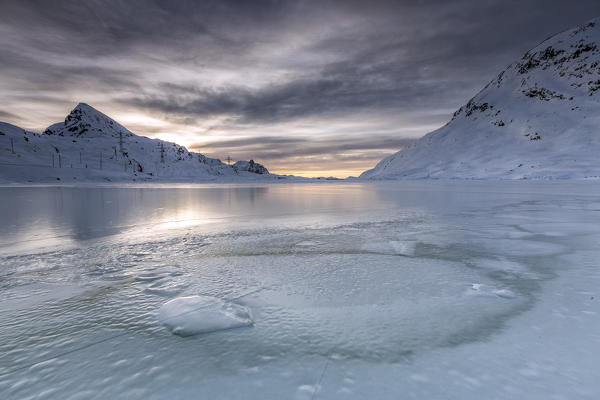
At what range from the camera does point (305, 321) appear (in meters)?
2.62

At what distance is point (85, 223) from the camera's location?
8.20 meters

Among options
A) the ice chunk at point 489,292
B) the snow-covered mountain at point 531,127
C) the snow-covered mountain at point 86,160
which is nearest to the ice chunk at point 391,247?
the ice chunk at point 489,292

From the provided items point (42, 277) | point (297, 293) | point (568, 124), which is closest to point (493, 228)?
point (297, 293)

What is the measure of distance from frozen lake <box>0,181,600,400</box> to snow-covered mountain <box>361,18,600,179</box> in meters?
77.1

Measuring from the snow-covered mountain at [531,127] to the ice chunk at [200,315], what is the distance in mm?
79735

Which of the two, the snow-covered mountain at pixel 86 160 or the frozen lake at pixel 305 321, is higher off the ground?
the snow-covered mountain at pixel 86 160

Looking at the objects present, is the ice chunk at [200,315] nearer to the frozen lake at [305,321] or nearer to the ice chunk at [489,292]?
the frozen lake at [305,321]

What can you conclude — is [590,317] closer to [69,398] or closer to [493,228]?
[69,398]

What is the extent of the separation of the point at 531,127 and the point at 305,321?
126372 millimetres

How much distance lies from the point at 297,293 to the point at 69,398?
6.64 ft

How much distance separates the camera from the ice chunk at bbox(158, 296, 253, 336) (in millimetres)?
2537

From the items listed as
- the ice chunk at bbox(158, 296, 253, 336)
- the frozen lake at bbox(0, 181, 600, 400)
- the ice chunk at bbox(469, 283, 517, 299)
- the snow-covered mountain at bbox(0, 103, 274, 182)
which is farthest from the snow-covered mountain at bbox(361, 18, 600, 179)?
the snow-covered mountain at bbox(0, 103, 274, 182)

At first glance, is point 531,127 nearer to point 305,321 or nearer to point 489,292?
point 489,292

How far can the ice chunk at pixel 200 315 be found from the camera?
2.54 m
